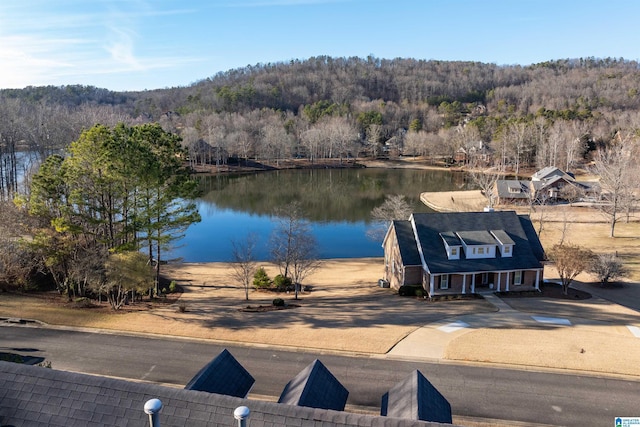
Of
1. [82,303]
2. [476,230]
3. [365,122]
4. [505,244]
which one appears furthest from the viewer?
[365,122]

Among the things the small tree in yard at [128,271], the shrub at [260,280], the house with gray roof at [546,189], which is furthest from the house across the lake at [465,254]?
the house with gray roof at [546,189]

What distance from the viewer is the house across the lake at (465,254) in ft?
95.8

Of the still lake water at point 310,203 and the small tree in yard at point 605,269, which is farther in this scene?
the still lake water at point 310,203

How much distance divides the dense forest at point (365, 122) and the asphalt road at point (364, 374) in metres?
45.1

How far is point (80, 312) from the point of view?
25.2 meters

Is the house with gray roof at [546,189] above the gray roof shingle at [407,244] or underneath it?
above

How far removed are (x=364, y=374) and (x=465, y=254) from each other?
14003mm

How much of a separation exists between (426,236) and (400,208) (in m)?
15.1

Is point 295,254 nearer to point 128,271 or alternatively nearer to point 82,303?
point 128,271

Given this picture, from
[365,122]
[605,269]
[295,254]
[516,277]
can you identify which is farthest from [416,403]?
[365,122]

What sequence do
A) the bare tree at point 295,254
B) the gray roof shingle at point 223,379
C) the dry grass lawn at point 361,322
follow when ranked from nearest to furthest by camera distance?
the gray roof shingle at point 223,379
the dry grass lawn at point 361,322
the bare tree at point 295,254

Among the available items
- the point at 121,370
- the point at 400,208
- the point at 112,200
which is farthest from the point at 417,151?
the point at 121,370

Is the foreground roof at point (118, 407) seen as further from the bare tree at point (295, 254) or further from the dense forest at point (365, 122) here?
the dense forest at point (365, 122)

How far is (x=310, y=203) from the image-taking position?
67250 millimetres
